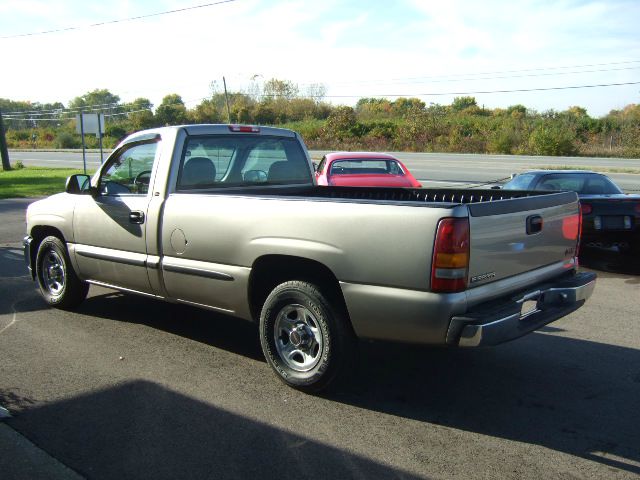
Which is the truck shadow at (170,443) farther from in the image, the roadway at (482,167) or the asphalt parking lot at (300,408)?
the roadway at (482,167)

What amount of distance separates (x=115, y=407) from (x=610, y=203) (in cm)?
732

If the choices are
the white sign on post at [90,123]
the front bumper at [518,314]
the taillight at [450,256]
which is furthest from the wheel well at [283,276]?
the white sign on post at [90,123]

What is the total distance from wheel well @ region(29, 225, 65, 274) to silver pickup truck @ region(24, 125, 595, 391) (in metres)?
0.02

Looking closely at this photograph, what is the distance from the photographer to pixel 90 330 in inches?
229

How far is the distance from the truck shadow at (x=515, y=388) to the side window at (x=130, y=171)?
1.41 metres

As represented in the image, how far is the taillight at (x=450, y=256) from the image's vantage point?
139 inches

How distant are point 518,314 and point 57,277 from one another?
16.2ft

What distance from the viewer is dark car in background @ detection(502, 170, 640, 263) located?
852 centimetres

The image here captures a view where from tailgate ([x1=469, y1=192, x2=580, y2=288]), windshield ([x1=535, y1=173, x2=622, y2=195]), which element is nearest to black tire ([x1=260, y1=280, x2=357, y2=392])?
tailgate ([x1=469, y1=192, x2=580, y2=288])

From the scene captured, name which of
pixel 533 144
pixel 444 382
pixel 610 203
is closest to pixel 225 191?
pixel 444 382

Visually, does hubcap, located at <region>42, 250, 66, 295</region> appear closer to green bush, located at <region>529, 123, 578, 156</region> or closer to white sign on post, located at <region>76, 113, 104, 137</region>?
white sign on post, located at <region>76, 113, 104, 137</region>

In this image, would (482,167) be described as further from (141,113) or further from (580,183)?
(141,113)

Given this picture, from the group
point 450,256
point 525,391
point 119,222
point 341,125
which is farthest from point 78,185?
point 341,125

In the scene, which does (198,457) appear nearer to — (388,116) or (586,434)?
(586,434)
